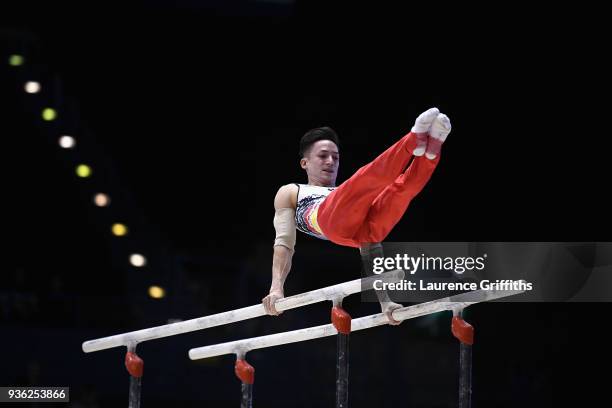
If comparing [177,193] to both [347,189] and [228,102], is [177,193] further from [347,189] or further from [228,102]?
[347,189]

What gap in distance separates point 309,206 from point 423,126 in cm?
105

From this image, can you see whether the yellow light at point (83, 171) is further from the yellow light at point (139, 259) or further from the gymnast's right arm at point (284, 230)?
the gymnast's right arm at point (284, 230)

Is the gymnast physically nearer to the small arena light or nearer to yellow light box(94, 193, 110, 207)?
yellow light box(94, 193, 110, 207)

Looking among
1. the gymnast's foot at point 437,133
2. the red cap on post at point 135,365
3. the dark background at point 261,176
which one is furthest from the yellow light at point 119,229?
the gymnast's foot at point 437,133

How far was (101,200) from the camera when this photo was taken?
968 cm

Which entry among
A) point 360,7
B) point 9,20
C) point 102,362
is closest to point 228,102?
point 360,7

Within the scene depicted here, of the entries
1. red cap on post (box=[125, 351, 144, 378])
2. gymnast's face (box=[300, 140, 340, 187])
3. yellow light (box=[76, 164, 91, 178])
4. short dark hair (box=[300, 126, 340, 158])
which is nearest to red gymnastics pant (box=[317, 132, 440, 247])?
gymnast's face (box=[300, 140, 340, 187])

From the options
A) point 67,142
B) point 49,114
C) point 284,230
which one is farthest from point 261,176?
point 284,230

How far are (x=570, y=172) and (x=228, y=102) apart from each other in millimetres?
3981

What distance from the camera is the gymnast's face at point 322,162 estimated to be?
17.0 feet

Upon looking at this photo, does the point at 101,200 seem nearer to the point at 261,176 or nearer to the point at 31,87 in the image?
the point at 31,87

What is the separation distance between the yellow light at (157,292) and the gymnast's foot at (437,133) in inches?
202

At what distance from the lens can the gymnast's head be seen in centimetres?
517

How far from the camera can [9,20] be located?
1003 cm
